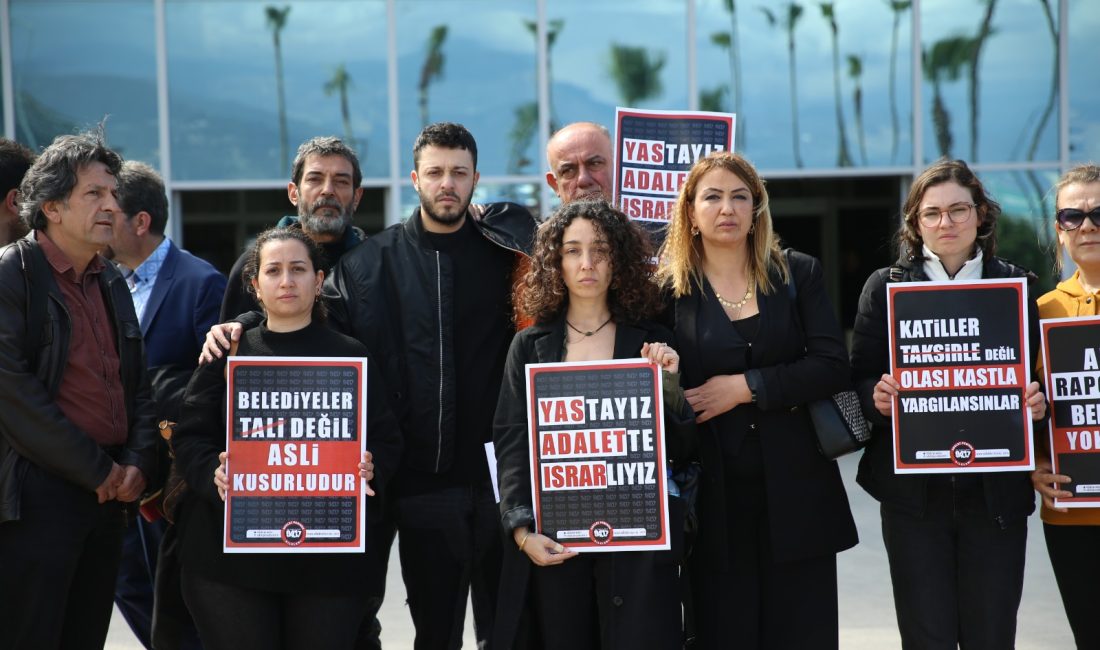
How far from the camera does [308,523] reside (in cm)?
383

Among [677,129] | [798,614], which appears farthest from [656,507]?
[677,129]

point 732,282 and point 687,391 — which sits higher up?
point 732,282

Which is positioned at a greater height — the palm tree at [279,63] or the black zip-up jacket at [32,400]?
the palm tree at [279,63]

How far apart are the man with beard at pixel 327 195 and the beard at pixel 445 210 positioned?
0.55 meters

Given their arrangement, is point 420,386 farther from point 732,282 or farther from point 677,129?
point 677,129

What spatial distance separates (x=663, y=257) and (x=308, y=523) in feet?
5.29

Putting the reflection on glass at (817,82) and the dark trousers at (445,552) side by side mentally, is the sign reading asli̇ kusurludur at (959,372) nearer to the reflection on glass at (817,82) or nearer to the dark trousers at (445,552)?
the dark trousers at (445,552)

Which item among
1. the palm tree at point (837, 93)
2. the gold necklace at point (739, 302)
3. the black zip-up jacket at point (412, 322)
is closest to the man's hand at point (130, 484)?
the black zip-up jacket at point (412, 322)

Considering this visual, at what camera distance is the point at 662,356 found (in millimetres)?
3697

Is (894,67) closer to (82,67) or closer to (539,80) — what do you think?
(539,80)

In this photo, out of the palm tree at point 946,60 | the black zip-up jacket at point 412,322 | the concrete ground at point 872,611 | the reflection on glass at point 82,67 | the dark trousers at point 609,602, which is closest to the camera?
the dark trousers at point 609,602

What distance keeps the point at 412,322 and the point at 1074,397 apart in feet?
7.98

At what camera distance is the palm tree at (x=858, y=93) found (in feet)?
38.9

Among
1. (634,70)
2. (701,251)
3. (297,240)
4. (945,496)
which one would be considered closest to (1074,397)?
(945,496)
